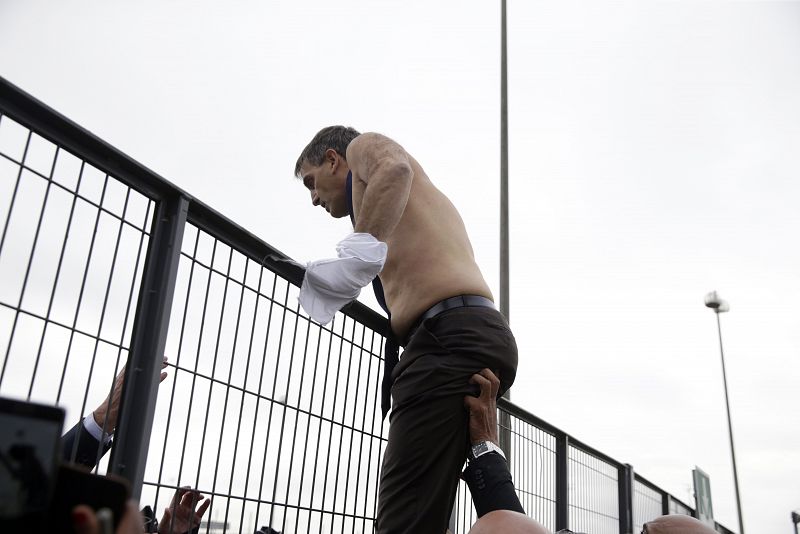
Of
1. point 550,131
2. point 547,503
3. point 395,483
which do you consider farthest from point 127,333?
point 550,131

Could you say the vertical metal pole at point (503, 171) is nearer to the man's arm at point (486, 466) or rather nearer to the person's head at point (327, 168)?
the person's head at point (327, 168)

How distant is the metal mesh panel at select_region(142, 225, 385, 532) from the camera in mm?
2109

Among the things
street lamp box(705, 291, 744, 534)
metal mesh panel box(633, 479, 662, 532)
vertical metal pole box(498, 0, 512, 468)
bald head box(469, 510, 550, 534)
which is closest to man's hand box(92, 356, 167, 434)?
bald head box(469, 510, 550, 534)

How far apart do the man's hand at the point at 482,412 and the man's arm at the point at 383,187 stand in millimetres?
606

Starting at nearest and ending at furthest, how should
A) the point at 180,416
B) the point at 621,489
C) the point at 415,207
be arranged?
the point at 180,416 → the point at 415,207 → the point at 621,489

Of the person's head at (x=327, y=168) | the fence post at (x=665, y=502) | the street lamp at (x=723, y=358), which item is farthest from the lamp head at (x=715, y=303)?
the person's head at (x=327, y=168)

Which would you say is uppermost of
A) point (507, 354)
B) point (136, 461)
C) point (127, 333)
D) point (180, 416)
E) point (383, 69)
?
point (383, 69)

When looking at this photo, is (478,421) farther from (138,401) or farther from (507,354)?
(138,401)

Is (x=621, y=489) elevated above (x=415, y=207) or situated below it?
below

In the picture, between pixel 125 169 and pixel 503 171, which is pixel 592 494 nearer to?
pixel 503 171

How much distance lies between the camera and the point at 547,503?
16.1 feet

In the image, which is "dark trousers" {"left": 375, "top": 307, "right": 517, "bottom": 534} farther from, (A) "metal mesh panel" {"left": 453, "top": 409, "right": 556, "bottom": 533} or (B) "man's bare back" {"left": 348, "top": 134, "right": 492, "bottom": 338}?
→ (A) "metal mesh panel" {"left": 453, "top": 409, "right": 556, "bottom": 533}

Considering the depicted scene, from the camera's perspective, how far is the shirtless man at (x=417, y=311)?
7.94 ft

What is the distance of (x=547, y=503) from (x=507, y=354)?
258cm
